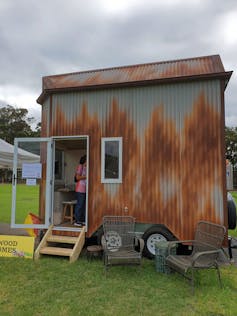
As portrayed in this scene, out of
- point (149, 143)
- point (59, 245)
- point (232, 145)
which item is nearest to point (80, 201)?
point (59, 245)

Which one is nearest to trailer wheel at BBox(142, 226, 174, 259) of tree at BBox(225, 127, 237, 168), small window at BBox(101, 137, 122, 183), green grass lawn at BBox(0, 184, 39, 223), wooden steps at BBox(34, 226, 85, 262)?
small window at BBox(101, 137, 122, 183)

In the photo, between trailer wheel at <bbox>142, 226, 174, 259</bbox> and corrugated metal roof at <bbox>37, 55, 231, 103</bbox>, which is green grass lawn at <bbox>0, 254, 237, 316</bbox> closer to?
trailer wheel at <bbox>142, 226, 174, 259</bbox>

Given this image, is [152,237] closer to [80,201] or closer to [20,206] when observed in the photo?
[80,201]

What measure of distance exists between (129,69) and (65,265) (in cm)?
497

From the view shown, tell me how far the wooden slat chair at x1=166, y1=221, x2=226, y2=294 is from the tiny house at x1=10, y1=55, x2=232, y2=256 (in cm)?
60

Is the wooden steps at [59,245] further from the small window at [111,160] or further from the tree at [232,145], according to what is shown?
the tree at [232,145]

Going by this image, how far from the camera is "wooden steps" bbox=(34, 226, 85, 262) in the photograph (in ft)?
19.6

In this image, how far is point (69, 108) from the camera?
22.6ft

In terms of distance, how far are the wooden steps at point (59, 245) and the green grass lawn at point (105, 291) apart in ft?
0.85

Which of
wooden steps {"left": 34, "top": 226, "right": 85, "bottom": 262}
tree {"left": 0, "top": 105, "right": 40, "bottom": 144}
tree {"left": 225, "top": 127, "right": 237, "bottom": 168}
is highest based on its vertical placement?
tree {"left": 0, "top": 105, "right": 40, "bottom": 144}

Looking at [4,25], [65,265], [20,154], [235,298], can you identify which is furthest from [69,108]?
[235,298]

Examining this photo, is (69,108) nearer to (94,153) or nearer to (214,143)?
(94,153)

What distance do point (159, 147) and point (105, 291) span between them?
3.21 m

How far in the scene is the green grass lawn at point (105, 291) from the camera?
3805 mm
